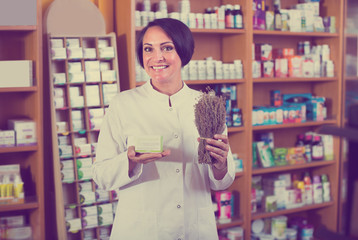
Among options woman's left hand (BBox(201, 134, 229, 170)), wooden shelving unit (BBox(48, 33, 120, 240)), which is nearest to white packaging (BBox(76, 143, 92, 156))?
wooden shelving unit (BBox(48, 33, 120, 240))

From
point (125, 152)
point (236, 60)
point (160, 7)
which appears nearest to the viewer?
point (125, 152)

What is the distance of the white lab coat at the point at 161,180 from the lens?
6.63ft

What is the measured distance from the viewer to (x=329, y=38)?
4578mm

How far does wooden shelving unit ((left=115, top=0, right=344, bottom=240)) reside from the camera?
370 centimetres

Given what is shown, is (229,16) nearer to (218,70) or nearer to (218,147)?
(218,70)

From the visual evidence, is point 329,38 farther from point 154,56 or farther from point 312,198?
point 154,56

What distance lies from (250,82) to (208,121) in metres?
2.12

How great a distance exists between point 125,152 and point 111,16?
2.22m

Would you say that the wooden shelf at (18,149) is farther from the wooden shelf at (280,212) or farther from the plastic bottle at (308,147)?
the plastic bottle at (308,147)

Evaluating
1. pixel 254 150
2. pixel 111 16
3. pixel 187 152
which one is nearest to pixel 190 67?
pixel 111 16

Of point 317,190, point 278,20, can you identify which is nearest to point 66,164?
point 278,20

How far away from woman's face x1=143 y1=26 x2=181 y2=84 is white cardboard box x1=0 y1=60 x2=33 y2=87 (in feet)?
4.70

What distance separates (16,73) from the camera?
10.6 feet

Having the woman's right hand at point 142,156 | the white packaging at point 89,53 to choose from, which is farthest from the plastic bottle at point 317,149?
the woman's right hand at point 142,156
